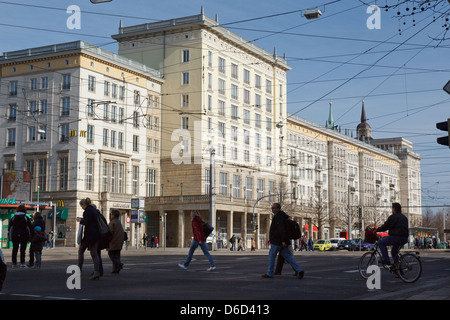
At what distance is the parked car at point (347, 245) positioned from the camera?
229ft

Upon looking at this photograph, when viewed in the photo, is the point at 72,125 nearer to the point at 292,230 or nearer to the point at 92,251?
the point at 92,251

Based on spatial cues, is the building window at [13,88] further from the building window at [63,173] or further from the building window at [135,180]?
the building window at [135,180]

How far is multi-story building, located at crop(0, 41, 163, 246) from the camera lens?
6169cm

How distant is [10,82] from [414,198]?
106m

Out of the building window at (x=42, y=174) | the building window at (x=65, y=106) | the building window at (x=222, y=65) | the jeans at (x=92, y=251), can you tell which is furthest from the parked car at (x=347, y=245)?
the jeans at (x=92, y=251)

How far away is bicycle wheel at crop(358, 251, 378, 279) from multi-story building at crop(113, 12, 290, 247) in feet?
167

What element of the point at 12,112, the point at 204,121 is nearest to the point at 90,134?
the point at 12,112

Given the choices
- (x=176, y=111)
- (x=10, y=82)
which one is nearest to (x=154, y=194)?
(x=176, y=111)

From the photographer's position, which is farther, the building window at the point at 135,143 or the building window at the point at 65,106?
the building window at the point at 135,143

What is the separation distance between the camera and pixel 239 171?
2987 inches

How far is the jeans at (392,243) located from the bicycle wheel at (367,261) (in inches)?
16.6
